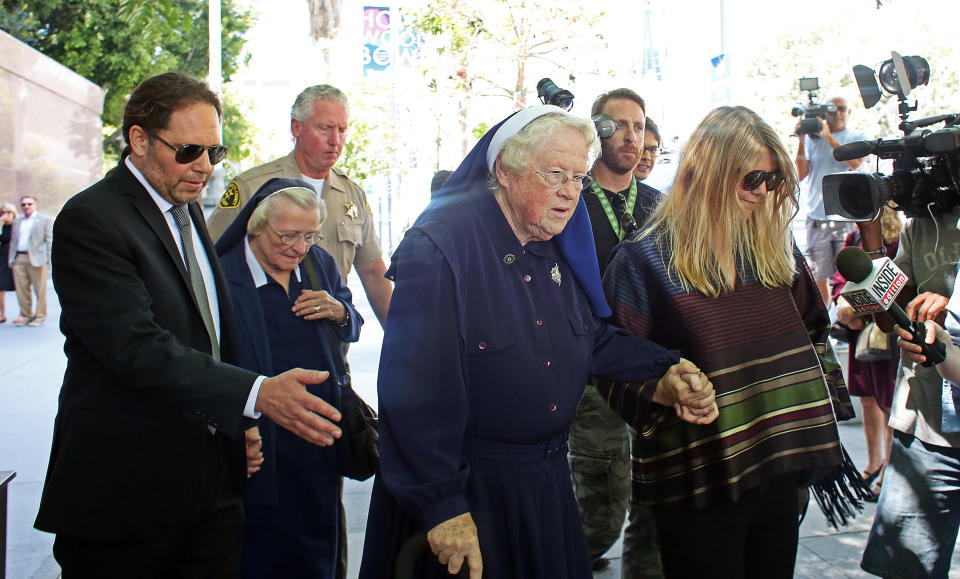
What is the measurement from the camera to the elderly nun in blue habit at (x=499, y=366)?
2.12 metres

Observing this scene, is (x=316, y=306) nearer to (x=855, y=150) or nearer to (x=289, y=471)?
(x=289, y=471)

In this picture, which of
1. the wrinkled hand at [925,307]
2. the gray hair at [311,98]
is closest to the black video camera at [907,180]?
the wrinkled hand at [925,307]

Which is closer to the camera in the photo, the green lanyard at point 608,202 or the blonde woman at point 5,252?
the green lanyard at point 608,202

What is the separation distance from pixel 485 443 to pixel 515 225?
25.1 inches

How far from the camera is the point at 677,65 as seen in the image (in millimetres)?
17734

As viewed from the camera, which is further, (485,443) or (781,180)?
(781,180)

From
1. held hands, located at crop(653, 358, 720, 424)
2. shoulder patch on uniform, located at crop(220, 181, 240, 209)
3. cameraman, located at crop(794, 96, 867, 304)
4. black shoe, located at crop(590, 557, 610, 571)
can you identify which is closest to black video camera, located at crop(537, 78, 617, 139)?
held hands, located at crop(653, 358, 720, 424)

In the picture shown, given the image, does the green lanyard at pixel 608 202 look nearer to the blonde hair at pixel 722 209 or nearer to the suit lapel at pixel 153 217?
the blonde hair at pixel 722 209

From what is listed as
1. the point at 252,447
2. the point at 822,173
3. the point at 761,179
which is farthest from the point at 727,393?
the point at 822,173

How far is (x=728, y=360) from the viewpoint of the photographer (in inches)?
101

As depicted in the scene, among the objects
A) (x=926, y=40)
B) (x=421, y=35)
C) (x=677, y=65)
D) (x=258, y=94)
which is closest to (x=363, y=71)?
(x=421, y=35)

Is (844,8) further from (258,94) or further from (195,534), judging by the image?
(195,534)

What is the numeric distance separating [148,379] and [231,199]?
2183mm

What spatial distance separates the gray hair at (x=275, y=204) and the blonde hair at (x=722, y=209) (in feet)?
4.69
